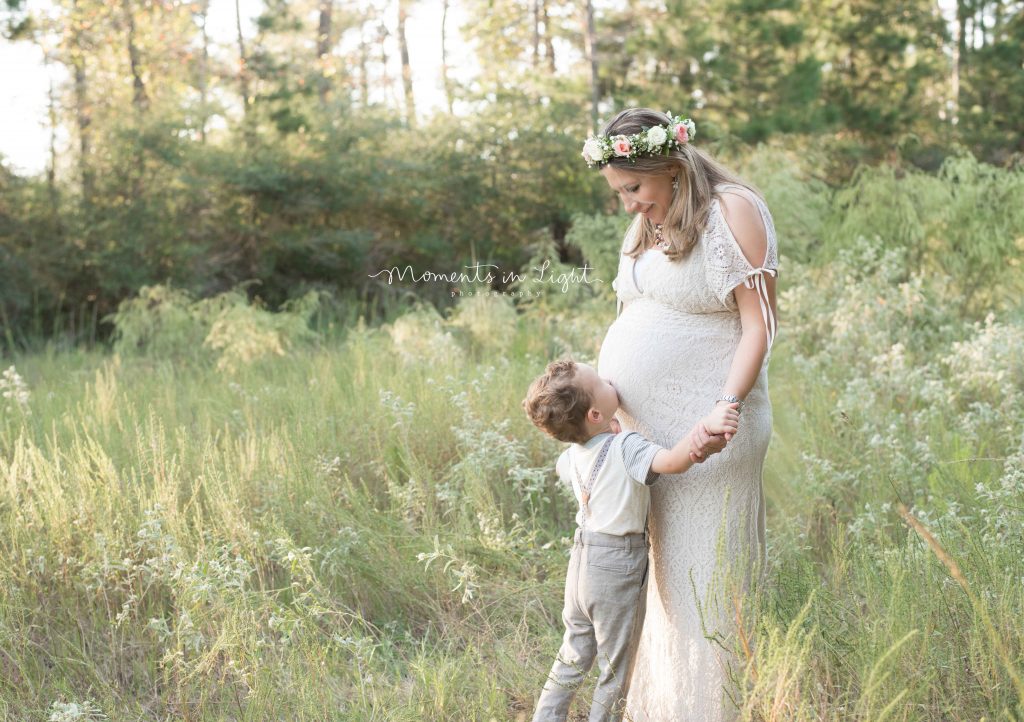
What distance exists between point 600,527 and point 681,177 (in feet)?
3.32

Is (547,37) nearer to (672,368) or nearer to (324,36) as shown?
(324,36)

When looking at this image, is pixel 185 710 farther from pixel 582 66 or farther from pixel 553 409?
pixel 582 66

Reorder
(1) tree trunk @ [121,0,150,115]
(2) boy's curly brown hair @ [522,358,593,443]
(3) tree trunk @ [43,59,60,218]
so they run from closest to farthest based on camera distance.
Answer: (2) boy's curly brown hair @ [522,358,593,443], (3) tree trunk @ [43,59,60,218], (1) tree trunk @ [121,0,150,115]

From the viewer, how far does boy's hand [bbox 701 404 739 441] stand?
270 cm

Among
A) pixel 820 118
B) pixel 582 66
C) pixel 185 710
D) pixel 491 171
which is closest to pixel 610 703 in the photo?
pixel 185 710

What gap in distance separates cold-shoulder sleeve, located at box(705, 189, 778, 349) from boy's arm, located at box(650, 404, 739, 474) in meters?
0.26

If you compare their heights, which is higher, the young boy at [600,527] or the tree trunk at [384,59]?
the tree trunk at [384,59]

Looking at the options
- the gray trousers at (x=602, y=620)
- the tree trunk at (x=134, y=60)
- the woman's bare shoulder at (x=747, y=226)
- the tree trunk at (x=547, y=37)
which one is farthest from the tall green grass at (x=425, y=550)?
the tree trunk at (x=547, y=37)

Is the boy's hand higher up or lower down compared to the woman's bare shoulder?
lower down

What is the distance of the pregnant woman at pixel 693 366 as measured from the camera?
9.37 feet

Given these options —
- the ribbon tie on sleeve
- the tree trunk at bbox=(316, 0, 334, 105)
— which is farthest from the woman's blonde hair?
the tree trunk at bbox=(316, 0, 334, 105)

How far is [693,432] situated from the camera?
2.74m

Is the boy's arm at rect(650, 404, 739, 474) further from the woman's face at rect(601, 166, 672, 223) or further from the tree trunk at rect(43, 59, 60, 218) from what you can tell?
the tree trunk at rect(43, 59, 60, 218)

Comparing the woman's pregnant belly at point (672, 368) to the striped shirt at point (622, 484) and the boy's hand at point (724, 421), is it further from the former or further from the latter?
the boy's hand at point (724, 421)
